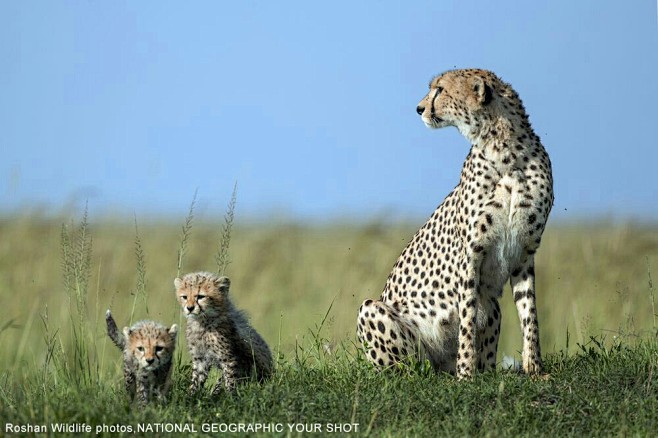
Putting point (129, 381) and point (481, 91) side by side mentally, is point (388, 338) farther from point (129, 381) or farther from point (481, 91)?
point (129, 381)

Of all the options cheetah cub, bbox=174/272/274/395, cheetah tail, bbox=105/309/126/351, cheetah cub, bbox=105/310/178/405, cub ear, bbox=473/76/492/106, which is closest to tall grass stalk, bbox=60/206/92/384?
cheetah tail, bbox=105/309/126/351

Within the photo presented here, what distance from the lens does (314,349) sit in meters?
5.81

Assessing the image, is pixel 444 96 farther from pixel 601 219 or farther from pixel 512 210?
pixel 601 219

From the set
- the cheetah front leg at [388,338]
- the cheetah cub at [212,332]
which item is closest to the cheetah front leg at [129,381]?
the cheetah cub at [212,332]

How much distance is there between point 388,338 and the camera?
582 cm

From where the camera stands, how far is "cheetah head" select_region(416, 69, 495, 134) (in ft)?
19.0

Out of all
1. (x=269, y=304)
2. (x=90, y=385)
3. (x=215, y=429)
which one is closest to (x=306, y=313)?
(x=269, y=304)

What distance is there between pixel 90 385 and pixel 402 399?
5.07ft

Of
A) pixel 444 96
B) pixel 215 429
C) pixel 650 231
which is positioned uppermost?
pixel 444 96

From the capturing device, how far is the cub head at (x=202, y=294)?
203 inches

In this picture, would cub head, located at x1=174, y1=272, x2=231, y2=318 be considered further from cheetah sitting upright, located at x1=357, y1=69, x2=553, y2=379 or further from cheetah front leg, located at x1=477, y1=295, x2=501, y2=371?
cheetah front leg, located at x1=477, y1=295, x2=501, y2=371

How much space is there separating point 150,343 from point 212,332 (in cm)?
54

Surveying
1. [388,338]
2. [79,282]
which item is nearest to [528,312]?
[388,338]

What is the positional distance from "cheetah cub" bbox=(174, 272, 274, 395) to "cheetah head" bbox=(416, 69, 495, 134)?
1.53 m
